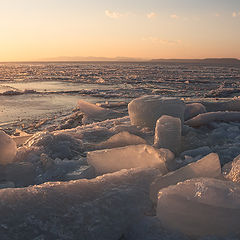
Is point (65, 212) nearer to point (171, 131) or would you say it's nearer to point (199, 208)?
point (199, 208)

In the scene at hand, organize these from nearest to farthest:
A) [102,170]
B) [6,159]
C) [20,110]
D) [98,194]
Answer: [98,194] < [102,170] < [6,159] < [20,110]

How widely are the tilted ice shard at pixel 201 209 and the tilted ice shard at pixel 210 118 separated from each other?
2.54 m

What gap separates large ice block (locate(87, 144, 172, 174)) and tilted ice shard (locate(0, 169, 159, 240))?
12.6 inches

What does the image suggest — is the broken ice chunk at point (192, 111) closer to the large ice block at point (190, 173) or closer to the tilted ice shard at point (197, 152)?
the tilted ice shard at point (197, 152)

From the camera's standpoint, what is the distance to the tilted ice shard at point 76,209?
1354 mm

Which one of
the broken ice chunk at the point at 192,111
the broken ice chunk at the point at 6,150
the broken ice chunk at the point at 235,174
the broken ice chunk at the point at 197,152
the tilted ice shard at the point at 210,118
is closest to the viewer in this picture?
the broken ice chunk at the point at 235,174

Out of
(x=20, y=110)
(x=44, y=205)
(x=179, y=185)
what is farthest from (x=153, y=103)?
(x=20, y=110)

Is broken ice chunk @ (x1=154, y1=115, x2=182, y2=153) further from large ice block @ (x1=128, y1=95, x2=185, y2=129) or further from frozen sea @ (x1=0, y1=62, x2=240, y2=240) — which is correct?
large ice block @ (x1=128, y1=95, x2=185, y2=129)

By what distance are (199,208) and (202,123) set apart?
9.06ft

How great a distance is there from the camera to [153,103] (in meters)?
3.64

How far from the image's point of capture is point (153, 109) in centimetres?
363

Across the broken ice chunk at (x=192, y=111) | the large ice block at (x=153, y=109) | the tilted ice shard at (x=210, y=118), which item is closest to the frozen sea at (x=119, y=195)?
the large ice block at (x=153, y=109)

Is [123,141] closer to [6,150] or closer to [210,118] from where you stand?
[6,150]

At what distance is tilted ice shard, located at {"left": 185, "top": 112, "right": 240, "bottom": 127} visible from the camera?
13.1ft
